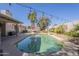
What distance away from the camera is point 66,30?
22875mm

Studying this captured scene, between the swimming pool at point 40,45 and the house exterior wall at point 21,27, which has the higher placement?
the house exterior wall at point 21,27

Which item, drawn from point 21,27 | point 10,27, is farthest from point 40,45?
Answer: point 10,27

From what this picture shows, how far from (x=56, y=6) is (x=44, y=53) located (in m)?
0.63

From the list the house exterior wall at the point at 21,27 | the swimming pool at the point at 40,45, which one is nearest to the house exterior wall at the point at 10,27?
the house exterior wall at the point at 21,27

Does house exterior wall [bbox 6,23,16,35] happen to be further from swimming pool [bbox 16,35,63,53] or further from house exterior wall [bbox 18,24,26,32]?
swimming pool [bbox 16,35,63,53]

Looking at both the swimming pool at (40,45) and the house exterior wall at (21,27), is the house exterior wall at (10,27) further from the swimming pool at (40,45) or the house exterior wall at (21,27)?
the swimming pool at (40,45)

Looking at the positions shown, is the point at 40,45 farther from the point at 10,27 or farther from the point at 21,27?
the point at 10,27

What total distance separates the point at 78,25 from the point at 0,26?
40.2 inches

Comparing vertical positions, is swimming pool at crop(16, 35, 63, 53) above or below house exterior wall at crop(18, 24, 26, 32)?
below

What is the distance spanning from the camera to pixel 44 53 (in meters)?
22.9

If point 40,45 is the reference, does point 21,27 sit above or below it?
above

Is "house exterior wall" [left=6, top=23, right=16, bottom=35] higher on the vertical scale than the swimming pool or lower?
higher

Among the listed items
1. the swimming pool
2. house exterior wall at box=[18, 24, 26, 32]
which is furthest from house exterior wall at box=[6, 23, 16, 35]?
the swimming pool

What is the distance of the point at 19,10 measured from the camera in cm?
2286
